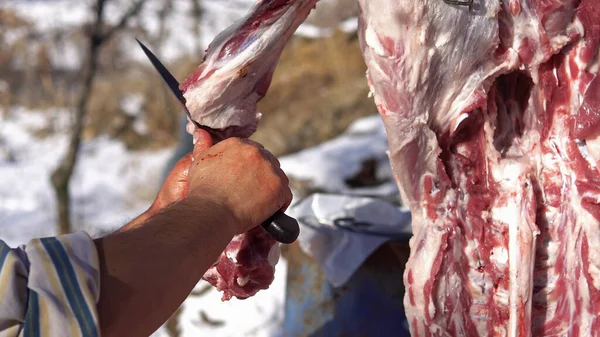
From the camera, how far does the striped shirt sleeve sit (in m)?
0.63

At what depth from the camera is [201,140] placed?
4.01 feet

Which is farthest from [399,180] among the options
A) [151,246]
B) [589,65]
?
[151,246]

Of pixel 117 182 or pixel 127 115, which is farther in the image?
pixel 127 115

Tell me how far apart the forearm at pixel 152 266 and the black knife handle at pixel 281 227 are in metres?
0.19

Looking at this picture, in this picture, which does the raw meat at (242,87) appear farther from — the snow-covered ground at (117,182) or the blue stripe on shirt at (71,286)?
the snow-covered ground at (117,182)

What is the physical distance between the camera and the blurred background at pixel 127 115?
11.1 ft

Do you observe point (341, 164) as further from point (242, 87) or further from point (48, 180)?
point (48, 180)

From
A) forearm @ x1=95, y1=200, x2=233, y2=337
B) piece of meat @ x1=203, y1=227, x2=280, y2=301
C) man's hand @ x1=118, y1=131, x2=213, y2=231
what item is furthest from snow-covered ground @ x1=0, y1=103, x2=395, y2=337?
forearm @ x1=95, y1=200, x2=233, y2=337

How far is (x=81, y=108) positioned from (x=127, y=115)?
19.8 ft

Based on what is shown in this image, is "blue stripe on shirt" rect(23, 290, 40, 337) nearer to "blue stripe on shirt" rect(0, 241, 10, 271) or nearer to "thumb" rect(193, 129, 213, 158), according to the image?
"blue stripe on shirt" rect(0, 241, 10, 271)

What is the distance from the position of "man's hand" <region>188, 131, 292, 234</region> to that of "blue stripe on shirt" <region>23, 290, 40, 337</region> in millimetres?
282

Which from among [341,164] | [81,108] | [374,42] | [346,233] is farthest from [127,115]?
[374,42]

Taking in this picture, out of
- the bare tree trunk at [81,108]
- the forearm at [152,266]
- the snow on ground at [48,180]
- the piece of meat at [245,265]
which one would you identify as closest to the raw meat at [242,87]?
the piece of meat at [245,265]

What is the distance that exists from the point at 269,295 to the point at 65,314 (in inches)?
72.1
